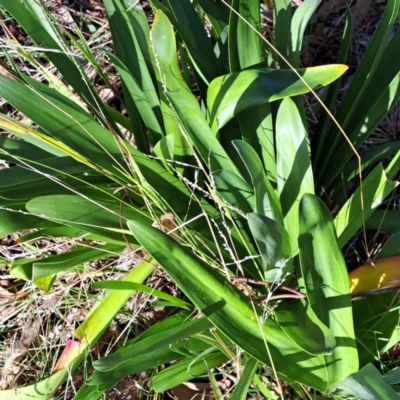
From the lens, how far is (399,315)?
33.4 inches

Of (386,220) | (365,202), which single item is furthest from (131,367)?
(386,220)

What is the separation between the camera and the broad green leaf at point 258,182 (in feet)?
2.51

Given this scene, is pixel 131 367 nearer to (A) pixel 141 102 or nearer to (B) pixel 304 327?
(B) pixel 304 327

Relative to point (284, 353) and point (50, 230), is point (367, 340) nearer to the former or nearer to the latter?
point (284, 353)

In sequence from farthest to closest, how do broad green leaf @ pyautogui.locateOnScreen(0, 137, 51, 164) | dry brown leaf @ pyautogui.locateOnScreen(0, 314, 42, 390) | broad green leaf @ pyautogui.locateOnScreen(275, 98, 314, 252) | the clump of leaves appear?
dry brown leaf @ pyautogui.locateOnScreen(0, 314, 42, 390) → broad green leaf @ pyautogui.locateOnScreen(0, 137, 51, 164) → broad green leaf @ pyautogui.locateOnScreen(275, 98, 314, 252) → the clump of leaves

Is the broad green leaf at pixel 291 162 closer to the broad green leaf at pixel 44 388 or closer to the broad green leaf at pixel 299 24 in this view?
the broad green leaf at pixel 299 24

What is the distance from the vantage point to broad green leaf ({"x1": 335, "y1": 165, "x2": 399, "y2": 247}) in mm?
777

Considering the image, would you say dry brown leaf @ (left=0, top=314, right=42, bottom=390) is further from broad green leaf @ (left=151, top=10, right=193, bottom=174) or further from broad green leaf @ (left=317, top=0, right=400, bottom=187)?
broad green leaf @ (left=317, top=0, right=400, bottom=187)

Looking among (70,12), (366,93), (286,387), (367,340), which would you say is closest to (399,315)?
(367,340)

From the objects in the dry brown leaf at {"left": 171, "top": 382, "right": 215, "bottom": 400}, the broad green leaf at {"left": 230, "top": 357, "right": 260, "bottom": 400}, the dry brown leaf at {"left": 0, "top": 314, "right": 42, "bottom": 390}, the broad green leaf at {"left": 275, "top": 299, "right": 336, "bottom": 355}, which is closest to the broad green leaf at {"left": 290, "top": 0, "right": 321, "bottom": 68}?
the broad green leaf at {"left": 275, "top": 299, "right": 336, "bottom": 355}

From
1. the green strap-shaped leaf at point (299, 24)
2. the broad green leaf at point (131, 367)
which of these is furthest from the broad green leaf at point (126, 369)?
the green strap-shaped leaf at point (299, 24)

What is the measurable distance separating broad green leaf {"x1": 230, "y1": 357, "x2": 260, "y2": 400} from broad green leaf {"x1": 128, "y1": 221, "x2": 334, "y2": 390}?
0.24 ft

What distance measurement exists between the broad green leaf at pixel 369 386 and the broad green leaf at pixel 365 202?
0.90 feet

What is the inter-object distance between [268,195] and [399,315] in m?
0.35
